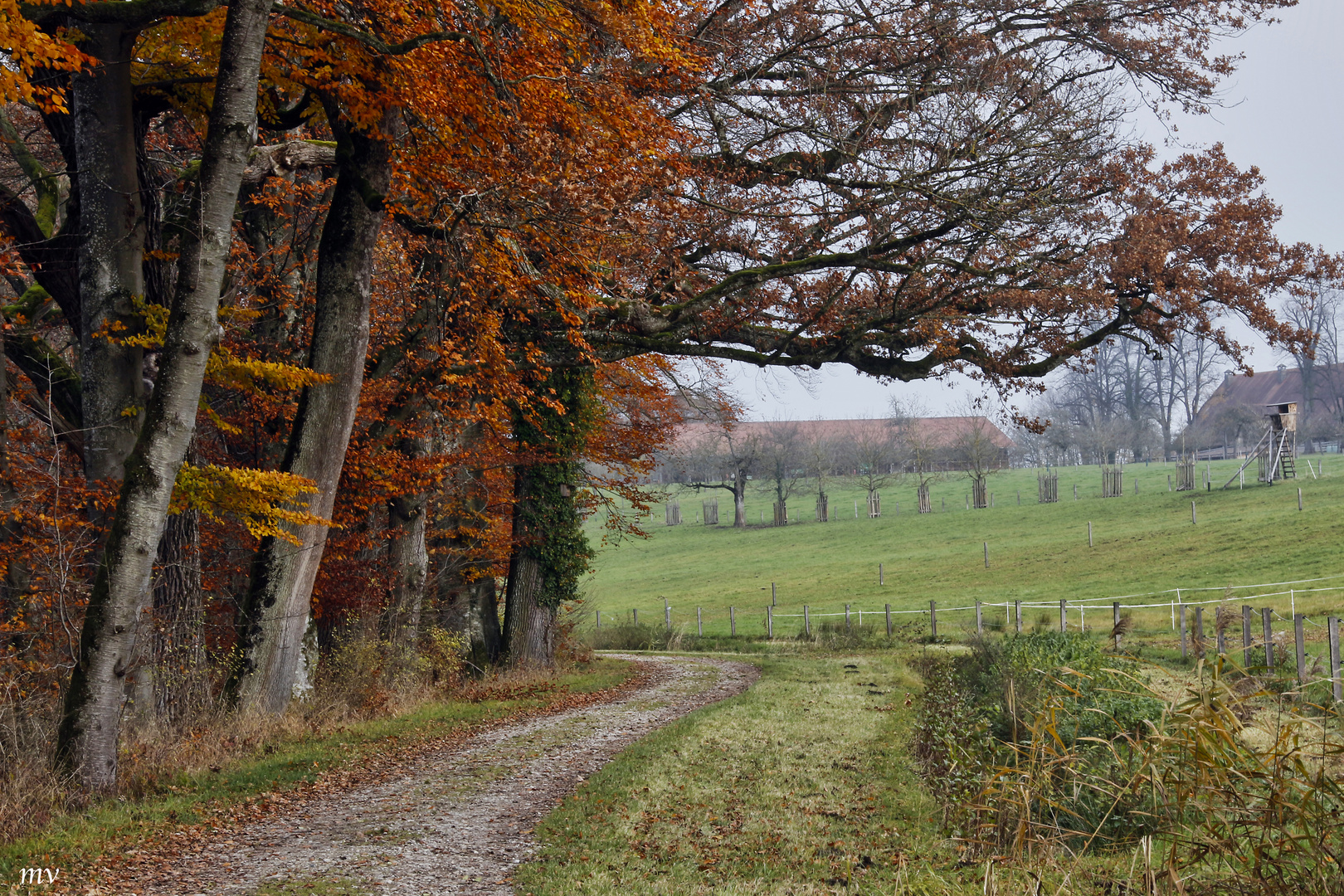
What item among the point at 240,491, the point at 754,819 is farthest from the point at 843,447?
the point at 754,819

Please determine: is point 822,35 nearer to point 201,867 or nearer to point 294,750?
point 294,750

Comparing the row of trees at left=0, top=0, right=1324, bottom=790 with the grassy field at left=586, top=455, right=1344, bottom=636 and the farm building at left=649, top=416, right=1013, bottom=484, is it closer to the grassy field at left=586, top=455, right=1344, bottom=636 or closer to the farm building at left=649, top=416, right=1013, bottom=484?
the grassy field at left=586, top=455, right=1344, bottom=636

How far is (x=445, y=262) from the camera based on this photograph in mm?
12734

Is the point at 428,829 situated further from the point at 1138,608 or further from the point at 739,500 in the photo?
the point at 739,500

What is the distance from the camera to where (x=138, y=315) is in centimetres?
986

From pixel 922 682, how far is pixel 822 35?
1047 centimetres

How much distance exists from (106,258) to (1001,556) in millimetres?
43138

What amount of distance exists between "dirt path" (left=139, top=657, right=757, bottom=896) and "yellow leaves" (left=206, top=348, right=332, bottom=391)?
4203 millimetres

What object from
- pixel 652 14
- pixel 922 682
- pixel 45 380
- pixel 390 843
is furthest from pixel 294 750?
pixel 922 682

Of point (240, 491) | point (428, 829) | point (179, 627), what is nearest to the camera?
point (428, 829)

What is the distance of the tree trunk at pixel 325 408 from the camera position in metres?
10.9

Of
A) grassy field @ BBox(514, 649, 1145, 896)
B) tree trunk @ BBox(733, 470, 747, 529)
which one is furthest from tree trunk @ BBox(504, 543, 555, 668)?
tree trunk @ BBox(733, 470, 747, 529)

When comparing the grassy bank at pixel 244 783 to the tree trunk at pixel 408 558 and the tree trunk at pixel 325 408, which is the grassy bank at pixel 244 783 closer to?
the tree trunk at pixel 325 408

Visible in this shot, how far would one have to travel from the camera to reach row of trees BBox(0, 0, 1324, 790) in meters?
9.48
